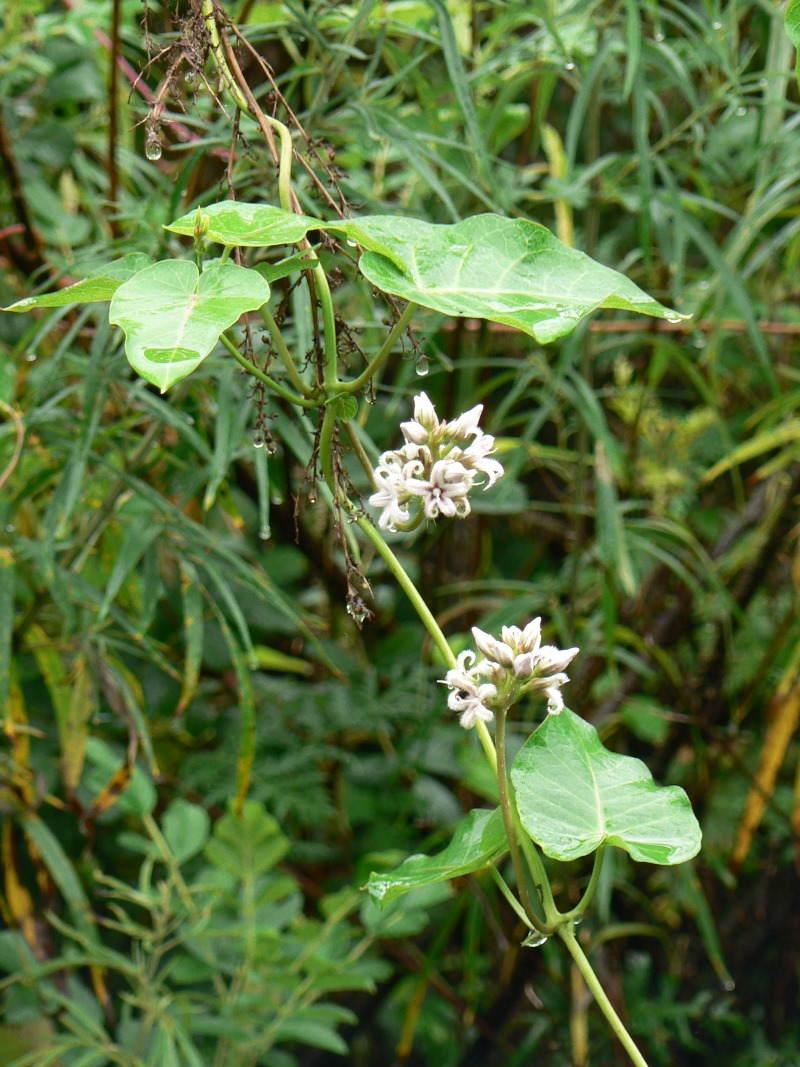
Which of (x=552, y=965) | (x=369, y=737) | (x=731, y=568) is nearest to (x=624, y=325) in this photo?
(x=731, y=568)

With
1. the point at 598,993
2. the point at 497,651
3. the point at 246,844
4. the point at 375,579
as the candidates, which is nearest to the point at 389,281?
the point at 497,651

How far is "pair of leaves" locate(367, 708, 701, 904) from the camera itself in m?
0.37

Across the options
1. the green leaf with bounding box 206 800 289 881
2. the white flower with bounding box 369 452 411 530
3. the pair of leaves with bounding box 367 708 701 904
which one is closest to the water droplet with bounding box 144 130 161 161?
the white flower with bounding box 369 452 411 530

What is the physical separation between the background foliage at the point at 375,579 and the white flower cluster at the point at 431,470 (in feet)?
0.86

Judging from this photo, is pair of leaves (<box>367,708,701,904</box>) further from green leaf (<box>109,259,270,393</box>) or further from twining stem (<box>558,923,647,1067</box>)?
green leaf (<box>109,259,270,393</box>)

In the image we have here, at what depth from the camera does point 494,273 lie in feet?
1.20

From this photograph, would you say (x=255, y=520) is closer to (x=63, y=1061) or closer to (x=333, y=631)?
(x=333, y=631)

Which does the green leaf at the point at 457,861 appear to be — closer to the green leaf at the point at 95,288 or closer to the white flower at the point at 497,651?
the white flower at the point at 497,651

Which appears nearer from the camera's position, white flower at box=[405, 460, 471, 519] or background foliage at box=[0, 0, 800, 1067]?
white flower at box=[405, 460, 471, 519]

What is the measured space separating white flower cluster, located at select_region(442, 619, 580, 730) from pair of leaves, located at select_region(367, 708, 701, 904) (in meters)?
0.04

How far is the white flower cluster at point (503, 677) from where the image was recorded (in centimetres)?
34

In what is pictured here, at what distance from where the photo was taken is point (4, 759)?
2.75 feet

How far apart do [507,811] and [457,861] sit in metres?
0.04

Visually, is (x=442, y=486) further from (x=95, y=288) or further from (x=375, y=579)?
(x=375, y=579)
